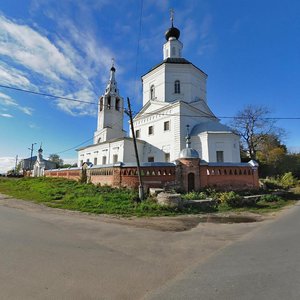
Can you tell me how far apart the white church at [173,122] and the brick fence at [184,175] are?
168 inches

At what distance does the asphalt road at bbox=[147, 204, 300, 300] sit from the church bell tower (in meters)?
29.7

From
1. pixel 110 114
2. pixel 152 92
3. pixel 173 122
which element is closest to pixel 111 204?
pixel 173 122

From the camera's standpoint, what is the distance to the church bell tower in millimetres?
34312

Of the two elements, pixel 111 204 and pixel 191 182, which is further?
pixel 191 182

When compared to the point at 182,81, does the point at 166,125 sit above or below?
below

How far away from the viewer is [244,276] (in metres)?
3.98

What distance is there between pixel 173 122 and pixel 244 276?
2018cm

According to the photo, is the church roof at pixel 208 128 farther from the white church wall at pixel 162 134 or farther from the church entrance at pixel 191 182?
the church entrance at pixel 191 182

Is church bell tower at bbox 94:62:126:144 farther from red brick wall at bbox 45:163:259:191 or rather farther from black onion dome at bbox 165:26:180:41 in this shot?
red brick wall at bbox 45:163:259:191

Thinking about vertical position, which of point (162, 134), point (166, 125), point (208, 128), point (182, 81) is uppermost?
point (182, 81)

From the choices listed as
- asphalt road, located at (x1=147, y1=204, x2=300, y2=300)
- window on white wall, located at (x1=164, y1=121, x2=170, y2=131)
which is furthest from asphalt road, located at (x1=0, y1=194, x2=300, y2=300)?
window on white wall, located at (x1=164, y1=121, x2=170, y2=131)

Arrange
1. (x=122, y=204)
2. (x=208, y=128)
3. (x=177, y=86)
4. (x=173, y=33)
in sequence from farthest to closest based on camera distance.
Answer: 1. (x=173, y=33)
2. (x=177, y=86)
3. (x=208, y=128)
4. (x=122, y=204)

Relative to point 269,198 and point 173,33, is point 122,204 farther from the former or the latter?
point 173,33

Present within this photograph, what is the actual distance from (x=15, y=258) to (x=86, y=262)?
1399mm
